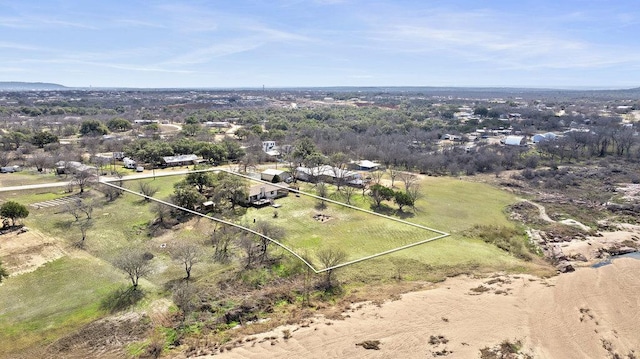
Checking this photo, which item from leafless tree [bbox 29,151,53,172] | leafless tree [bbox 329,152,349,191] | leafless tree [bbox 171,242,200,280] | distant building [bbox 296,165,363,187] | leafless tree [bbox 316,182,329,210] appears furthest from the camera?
leafless tree [bbox 29,151,53,172]

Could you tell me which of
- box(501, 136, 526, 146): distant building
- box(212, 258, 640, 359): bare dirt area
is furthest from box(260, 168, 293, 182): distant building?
box(501, 136, 526, 146): distant building

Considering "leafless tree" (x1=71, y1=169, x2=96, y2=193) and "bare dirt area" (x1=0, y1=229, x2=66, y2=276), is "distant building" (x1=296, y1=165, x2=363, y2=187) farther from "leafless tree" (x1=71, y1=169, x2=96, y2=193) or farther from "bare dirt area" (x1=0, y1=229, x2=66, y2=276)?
"bare dirt area" (x1=0, y1=229, x2=66, y2=276)

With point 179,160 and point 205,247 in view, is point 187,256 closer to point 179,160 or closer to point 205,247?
point 205,247

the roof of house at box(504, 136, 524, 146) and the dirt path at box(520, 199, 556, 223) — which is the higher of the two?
the roof of house at box(504, 136, 524, 146)

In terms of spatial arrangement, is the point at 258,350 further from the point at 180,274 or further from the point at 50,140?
the point at 50,140

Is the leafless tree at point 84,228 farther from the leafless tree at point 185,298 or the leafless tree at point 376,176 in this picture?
the leafless tree at point 376,176

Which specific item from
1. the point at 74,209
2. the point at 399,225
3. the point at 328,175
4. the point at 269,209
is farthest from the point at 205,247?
the point at 328,175

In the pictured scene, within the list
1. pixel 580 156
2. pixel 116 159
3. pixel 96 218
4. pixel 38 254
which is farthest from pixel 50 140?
pixel 580 156
